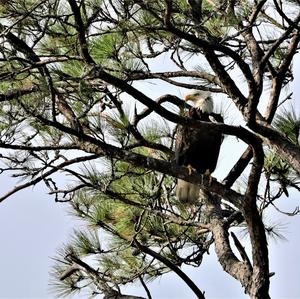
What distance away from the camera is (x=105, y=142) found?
225 cm

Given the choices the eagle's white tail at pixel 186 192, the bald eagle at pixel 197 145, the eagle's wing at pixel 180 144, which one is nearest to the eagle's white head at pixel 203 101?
the bald eagle at pixel 197 145

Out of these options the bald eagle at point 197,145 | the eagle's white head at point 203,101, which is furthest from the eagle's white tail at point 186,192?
the eagle's white head at point 203,101

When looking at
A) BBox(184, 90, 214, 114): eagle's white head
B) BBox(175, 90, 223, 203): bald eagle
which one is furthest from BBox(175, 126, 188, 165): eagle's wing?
BBox(184, 90, 214, 114): eagle's white head

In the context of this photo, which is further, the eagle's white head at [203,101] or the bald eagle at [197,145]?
the eagle's white head at [203,101]

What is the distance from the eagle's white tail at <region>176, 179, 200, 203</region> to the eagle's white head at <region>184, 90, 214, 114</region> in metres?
0.35

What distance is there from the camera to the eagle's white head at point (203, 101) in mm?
3316

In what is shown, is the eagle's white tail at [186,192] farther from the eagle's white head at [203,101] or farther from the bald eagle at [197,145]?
the eagle's white head at [203,101]

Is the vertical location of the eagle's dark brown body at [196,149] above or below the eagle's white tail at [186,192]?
above

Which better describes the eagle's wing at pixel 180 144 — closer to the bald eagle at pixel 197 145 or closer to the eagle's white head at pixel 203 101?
the bald eagle at pixel 197 145

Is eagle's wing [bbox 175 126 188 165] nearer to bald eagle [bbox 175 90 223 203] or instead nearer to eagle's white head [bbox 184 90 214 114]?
bald eagle [bbox 175 90 223 203]

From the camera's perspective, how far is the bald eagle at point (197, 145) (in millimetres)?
3174

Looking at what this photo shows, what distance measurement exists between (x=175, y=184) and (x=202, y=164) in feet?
0.68

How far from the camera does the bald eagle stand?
3174mm

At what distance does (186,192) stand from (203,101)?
0.43 m
